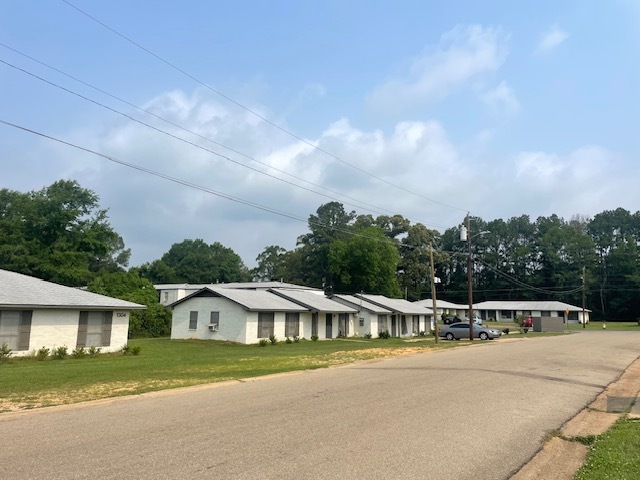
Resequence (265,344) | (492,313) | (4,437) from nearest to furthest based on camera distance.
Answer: (4,437) < (265,344) < (492,313)

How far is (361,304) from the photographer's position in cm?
5194

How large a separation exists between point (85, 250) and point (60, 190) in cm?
784

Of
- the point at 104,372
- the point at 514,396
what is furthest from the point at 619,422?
the point at 104,372

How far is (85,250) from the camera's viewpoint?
6212cm

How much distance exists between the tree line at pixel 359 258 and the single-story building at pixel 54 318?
20.0 metres

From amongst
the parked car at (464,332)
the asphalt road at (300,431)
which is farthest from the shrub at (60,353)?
the parked car at (464,332)

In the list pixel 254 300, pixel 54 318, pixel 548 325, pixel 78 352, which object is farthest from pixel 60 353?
pixel 548 325

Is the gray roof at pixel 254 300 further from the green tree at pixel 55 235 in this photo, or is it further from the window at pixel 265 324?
the green tree at pixel 55 235

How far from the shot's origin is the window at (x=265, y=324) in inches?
1475

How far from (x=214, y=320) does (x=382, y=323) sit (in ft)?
70.6

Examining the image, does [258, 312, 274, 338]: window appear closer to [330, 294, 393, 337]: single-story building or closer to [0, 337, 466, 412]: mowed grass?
[0, 337, 466, 412]: mowed grass

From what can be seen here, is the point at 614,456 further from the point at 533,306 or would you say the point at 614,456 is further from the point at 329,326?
the point at 533,306

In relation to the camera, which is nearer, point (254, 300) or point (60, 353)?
point (60, 353)

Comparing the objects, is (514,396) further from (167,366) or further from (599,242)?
(599,242)
